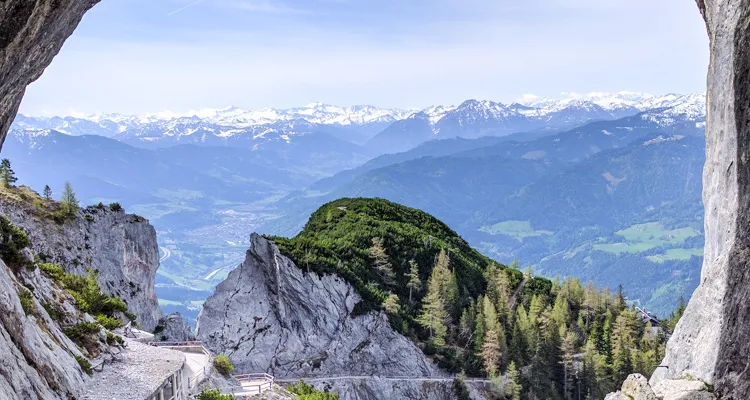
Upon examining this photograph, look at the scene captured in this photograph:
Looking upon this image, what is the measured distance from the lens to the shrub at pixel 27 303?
89.1 ft

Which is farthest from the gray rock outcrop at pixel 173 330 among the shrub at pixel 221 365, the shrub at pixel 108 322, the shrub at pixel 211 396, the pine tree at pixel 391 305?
the shrub at pixel 211 396

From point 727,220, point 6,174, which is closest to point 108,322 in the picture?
point 6,174

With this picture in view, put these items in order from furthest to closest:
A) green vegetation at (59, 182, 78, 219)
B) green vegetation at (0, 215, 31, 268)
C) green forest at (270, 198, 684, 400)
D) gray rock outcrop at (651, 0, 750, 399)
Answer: green forest at (270, 198, 684, 400), green vegetation at (59, 182, 78, 219), green vegetation at (0, 215, 31, 268), gray rock outcrop at (651, 0, 750, 399)

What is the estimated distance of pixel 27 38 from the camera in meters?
19.7

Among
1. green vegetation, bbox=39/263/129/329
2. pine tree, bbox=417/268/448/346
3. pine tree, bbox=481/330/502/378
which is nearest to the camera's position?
green vegetation, bbox=39/263/129/329

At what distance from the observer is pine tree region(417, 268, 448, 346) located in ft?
214

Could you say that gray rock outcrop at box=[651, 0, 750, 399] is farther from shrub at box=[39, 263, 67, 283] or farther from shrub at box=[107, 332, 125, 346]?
shrub at box=[39, 263, 67, 283]

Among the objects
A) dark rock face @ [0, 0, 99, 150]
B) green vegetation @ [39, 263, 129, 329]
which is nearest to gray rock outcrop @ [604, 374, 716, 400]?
dark rock face @ [0, 0, 99, 150]

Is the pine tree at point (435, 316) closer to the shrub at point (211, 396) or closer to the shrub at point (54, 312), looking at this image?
the shrub at point (211, 396)

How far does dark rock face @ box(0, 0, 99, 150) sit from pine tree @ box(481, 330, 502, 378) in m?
50.6

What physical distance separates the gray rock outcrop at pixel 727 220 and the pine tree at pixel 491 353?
122ft

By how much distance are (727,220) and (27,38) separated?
26.7 meters

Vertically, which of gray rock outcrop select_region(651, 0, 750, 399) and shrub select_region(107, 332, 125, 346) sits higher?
gray rock outcrop select_region(651, 0, 750, 399)

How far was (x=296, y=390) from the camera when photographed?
50.5 m
